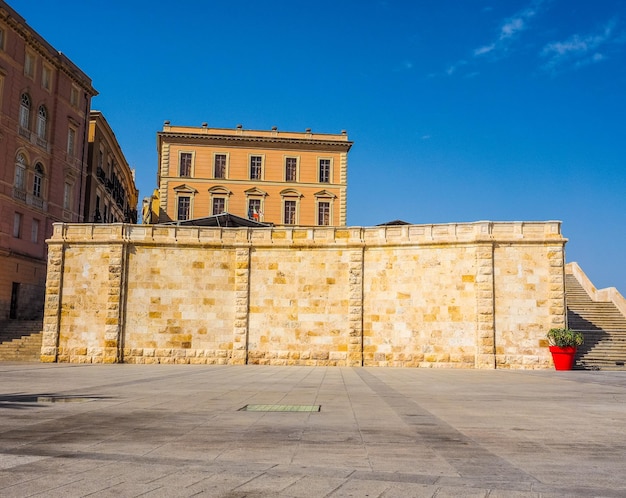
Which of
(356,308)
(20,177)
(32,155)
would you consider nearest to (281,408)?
(356,308)

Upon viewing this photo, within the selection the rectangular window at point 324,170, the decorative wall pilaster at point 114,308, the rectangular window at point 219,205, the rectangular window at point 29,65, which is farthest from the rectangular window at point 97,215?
the decorative wall pilaster at point 114,308

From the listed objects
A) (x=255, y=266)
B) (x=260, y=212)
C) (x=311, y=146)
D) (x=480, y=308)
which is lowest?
(x=480, y=308)

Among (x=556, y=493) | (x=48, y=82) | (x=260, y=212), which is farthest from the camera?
(x=260, y=212)

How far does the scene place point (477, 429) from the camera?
32.2ft

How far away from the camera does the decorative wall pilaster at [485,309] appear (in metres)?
27.2

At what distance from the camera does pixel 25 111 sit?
41.1m

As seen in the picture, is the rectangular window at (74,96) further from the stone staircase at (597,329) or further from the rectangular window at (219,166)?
the stone staircase at (597,329)

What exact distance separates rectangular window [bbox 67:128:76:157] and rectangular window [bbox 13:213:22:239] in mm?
8131

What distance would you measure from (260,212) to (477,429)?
48.2 meters

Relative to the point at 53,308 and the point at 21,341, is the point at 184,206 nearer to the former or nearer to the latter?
the point at 21,341

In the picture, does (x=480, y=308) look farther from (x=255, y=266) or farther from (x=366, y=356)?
(x=255, y=266)

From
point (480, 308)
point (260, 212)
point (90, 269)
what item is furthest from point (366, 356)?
point (260, 212)

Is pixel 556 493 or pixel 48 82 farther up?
pixel 48 82

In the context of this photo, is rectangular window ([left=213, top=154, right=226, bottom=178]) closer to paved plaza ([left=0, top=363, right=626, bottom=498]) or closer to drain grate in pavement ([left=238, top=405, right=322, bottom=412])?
paved plaza ([left=0, top=363, right=626, bottom=498])
